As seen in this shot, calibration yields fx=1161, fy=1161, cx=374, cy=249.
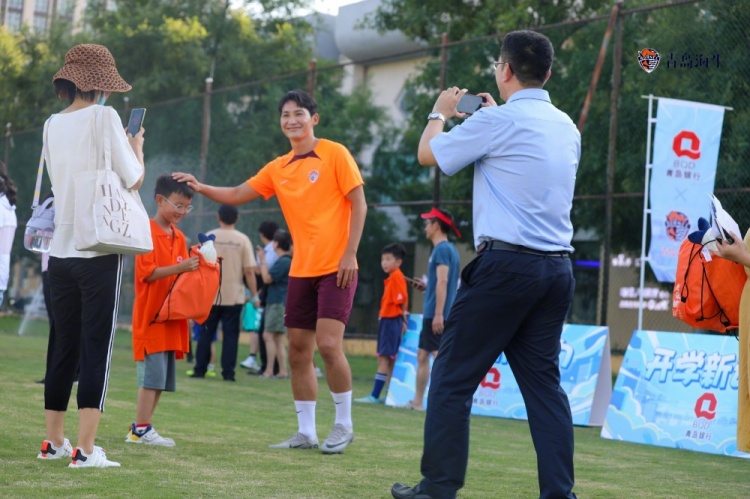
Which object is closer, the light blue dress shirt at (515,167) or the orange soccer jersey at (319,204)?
the light blue dress shirt at (515,167)

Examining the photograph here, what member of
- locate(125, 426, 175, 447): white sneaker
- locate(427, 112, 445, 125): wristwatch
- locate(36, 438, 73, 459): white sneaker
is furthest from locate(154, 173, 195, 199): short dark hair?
locate(427, 112, 445, 125): wristwatch

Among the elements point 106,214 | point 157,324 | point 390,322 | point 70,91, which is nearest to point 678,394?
point 390,322

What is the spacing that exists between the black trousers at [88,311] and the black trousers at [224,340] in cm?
786

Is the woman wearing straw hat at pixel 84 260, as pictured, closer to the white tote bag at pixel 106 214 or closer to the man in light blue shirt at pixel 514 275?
the white tote bag at pixel 106 214

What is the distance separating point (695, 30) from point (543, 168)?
977 centimetres

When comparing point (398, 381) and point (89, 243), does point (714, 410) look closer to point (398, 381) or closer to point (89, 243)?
point (398, 381)

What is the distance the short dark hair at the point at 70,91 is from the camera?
5691mm

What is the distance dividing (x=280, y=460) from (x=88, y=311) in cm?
150

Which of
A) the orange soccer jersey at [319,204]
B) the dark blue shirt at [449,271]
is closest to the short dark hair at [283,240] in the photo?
the dark blue shirt at [449,271]

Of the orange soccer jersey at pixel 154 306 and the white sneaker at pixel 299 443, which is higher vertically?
the orange soccer jersey at pixel 154 306

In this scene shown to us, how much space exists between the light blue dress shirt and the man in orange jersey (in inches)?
86.5

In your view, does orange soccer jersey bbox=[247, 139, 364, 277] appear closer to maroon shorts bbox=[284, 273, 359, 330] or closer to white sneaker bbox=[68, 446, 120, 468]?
maroon shorts bbox=[284, 273, 359, 330]

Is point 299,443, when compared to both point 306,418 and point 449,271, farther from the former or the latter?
point 449,271

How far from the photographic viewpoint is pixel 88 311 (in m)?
5.53
